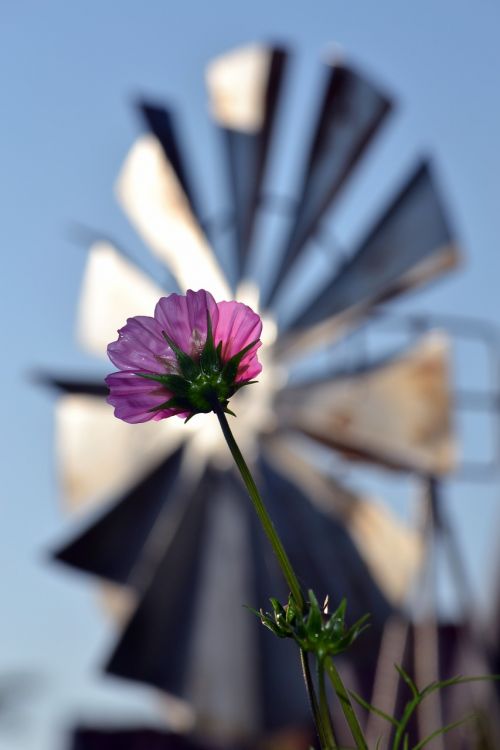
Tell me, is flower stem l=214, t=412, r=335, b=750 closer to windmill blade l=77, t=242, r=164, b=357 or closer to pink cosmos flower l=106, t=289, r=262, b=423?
pink cosmos flower l=106, t=289, r=262, b=423

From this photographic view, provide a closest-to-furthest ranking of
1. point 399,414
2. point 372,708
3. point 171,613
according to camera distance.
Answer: point 372,708 < point 399,414 < point 171,613

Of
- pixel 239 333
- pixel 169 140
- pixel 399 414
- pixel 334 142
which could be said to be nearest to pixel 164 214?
pixel 169 140

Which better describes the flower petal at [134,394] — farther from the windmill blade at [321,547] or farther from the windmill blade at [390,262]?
the windmill blade at [390,262]

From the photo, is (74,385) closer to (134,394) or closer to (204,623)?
(204,623)

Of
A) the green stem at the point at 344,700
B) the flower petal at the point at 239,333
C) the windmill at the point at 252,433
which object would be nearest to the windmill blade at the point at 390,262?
the windmill at the point at 252,433

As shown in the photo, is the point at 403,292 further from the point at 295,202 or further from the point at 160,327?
the point at 160,327
